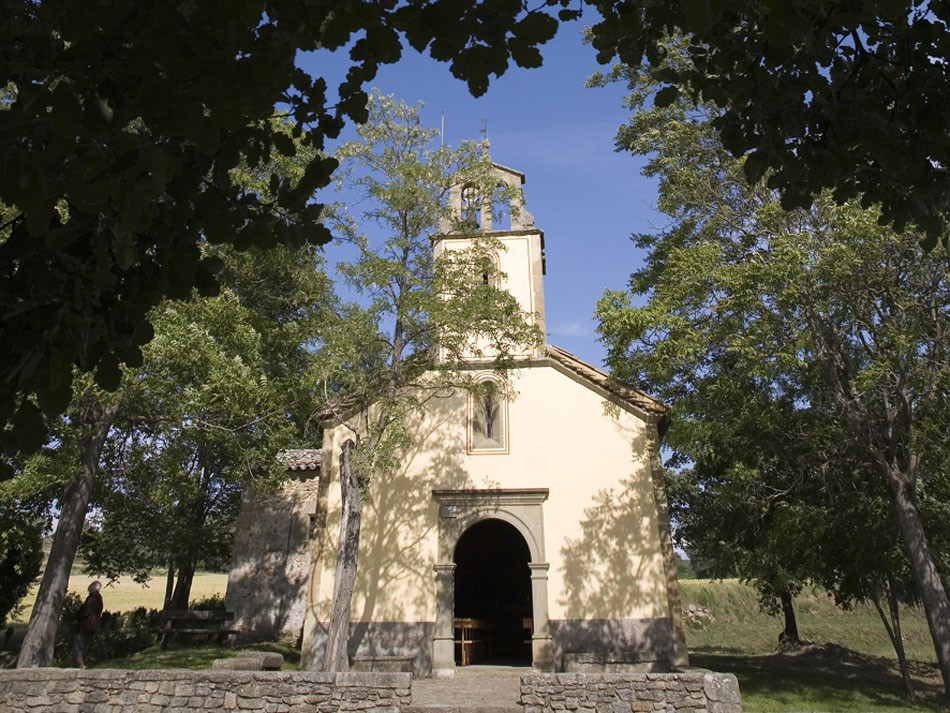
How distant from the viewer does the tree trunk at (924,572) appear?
34.9 ft

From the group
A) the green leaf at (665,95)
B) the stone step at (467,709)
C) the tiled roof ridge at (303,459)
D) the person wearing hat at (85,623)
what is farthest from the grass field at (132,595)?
the green leaf at (665,95)

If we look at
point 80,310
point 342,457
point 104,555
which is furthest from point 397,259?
point 104,555

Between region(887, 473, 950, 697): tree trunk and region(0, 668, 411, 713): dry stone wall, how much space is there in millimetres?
8591

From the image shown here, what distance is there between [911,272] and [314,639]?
12.8 m

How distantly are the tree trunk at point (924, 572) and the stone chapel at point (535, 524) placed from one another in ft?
12.9

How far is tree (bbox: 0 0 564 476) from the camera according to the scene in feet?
6.66

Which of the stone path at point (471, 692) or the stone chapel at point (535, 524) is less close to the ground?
the stone chapel at point (535, 524)

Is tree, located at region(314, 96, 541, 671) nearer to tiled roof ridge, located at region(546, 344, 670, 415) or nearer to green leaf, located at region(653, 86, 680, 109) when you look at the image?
tiled roof ridge, located at region(546, 344, 670, 415)

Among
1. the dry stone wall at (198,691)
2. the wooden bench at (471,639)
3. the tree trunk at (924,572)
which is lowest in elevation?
the dry stone wall at (198,691)

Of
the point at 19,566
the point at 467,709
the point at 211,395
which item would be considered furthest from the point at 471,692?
the point at 19,566

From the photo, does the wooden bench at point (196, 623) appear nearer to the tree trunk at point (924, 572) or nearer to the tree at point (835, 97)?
the tree trunk at point (924, 572)

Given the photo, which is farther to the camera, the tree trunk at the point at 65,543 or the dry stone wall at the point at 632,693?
the tree trunk at the point at 65,543

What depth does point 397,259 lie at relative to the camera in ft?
43.2

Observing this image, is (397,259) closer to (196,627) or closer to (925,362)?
(925,362)
